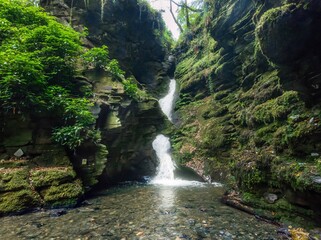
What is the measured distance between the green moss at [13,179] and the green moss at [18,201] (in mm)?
160

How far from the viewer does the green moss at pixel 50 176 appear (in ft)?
22.2

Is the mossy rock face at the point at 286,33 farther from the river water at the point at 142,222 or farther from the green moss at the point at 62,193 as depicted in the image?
the green moss at the point at 62,193

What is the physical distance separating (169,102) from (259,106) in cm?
1184

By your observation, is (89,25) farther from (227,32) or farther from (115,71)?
(227,32)

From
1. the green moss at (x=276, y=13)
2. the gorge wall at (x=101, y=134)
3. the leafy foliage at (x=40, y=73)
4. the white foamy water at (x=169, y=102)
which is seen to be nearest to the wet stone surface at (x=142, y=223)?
the gorge wall at (x=101, y=134)

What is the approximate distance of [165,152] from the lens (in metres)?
16.6

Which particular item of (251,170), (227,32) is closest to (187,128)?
(227,32)

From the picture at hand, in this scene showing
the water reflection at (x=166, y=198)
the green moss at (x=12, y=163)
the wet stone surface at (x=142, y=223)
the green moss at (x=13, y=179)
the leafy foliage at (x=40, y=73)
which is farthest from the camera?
the leafy foliage at (x=40, y=73)

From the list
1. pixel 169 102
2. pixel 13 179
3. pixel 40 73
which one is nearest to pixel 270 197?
pixel 13 179

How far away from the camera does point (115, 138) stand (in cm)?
1099

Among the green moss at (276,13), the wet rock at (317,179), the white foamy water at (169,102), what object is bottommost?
the wet rock at (317,179)

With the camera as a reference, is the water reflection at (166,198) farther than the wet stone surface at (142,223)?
Yes

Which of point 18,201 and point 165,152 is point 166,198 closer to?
point 18,201

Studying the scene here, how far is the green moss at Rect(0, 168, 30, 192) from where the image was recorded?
245 inches
